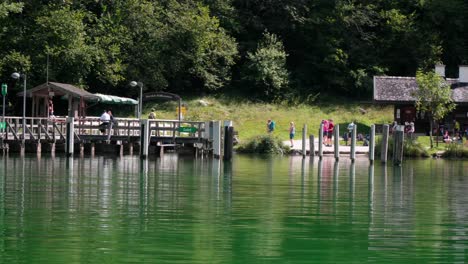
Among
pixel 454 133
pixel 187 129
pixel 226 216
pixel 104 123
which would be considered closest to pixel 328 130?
pixel 454 133

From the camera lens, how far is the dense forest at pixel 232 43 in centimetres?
7381

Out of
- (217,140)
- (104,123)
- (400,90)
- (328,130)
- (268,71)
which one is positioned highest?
(268,71)

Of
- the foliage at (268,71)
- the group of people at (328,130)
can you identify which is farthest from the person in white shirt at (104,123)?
the foliage at (268,71)

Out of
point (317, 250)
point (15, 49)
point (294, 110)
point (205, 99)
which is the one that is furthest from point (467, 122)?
point (317, 250)

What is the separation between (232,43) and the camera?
8306 cm

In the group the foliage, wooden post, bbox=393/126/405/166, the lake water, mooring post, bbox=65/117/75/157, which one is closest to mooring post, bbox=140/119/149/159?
mooring post, bbox=65/117/75/157

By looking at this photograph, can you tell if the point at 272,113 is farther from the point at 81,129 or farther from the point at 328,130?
the point at 81,129

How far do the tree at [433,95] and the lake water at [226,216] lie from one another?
25314mm

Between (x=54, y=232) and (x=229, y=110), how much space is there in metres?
56.7

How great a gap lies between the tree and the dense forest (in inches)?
539

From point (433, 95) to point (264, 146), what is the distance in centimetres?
1257

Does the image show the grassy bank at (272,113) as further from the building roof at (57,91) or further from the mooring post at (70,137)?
the mooring post at (70,137)

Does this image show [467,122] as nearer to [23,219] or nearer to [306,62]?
[306,62]

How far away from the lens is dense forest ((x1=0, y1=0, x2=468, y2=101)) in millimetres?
73812
